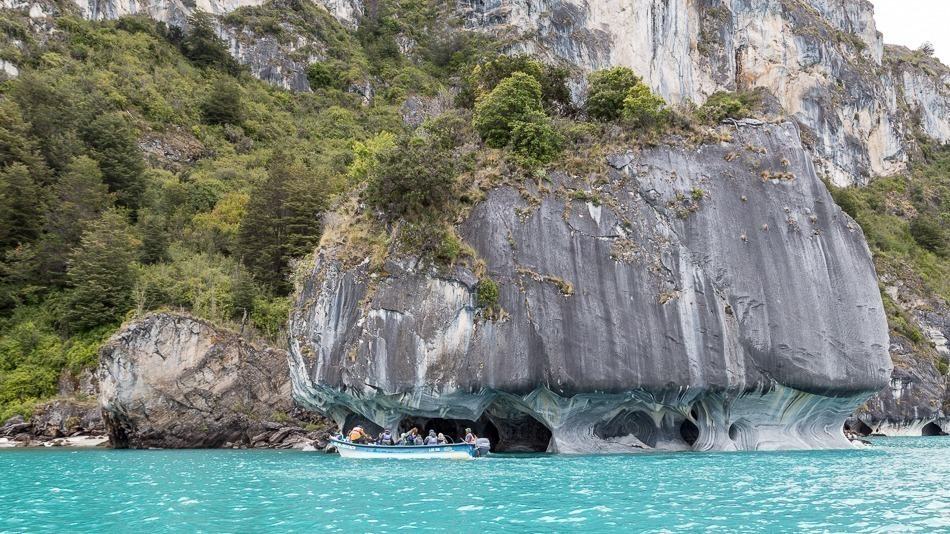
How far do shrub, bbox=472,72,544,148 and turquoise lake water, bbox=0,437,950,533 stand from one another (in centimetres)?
1787

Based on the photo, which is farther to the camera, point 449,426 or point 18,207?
point 18,207

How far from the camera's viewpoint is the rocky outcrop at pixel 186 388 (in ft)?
113

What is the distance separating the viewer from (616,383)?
3000 centimetres

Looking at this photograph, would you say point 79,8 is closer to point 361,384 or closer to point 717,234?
point 361,384

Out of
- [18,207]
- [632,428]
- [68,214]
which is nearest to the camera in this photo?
[632,428]

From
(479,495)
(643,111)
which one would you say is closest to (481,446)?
(479,495)

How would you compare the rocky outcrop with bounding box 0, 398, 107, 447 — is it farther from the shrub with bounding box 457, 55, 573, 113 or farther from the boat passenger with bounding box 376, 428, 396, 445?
the shrub with bounding box 457, 55, 573, 113

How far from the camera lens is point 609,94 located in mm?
38812

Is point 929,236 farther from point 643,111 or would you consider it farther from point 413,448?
point 413,448

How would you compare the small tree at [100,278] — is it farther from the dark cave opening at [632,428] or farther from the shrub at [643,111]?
the shrub at [643,111]

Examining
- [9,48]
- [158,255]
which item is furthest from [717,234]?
[9,48]

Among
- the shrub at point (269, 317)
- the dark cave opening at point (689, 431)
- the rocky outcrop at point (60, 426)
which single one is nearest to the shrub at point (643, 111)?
the dark cave opening at point (689, 431)

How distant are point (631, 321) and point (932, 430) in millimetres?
48671

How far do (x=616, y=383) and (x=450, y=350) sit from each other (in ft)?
24.8
